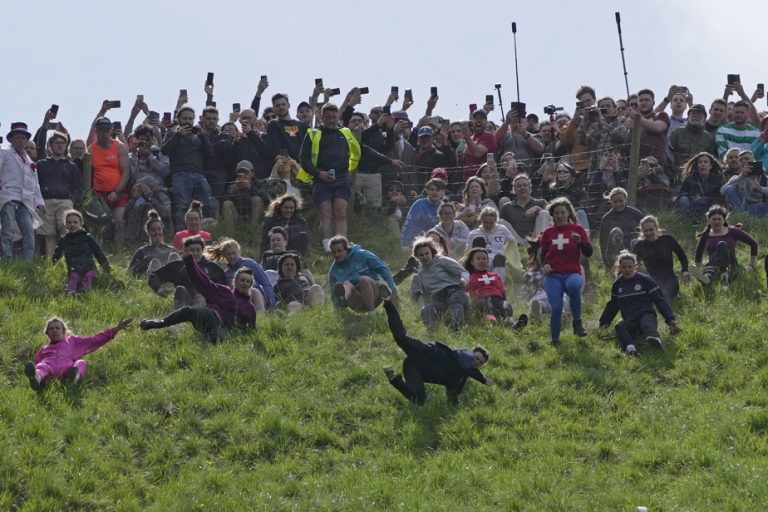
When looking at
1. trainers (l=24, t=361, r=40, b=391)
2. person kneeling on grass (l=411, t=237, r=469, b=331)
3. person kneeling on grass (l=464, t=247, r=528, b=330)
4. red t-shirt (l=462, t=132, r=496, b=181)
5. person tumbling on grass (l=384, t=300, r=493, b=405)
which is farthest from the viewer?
red t-shirt (l=462, t=132, r=496, b=181)

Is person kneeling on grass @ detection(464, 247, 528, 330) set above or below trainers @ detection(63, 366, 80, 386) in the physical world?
above

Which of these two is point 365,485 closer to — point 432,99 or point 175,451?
→ point 175,451

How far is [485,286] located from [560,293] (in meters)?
1.14

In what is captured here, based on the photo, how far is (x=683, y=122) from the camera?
2147 centimetres

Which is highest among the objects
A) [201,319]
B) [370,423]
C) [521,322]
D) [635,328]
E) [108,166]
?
[108,166]

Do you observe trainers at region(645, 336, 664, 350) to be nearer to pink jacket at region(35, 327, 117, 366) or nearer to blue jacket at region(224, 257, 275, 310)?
blue jacket at region(224, 257, 275, 310)

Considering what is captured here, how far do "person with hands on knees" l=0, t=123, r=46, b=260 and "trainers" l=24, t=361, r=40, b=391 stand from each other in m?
4.79

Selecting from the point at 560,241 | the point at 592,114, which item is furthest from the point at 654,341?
the point at 592,114

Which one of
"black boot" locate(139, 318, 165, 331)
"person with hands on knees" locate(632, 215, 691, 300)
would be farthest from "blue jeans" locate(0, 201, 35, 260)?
"person with hands on knees" locate(632, 215, 691, 300)

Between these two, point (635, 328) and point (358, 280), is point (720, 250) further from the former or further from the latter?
point (358, 280)

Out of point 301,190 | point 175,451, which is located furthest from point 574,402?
point 301,190

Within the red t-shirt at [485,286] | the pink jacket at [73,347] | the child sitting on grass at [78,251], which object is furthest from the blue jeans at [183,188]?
the pink jacket at [73,347]

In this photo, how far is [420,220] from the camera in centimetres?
1967

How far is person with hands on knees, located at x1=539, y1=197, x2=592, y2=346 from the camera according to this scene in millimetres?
15664
